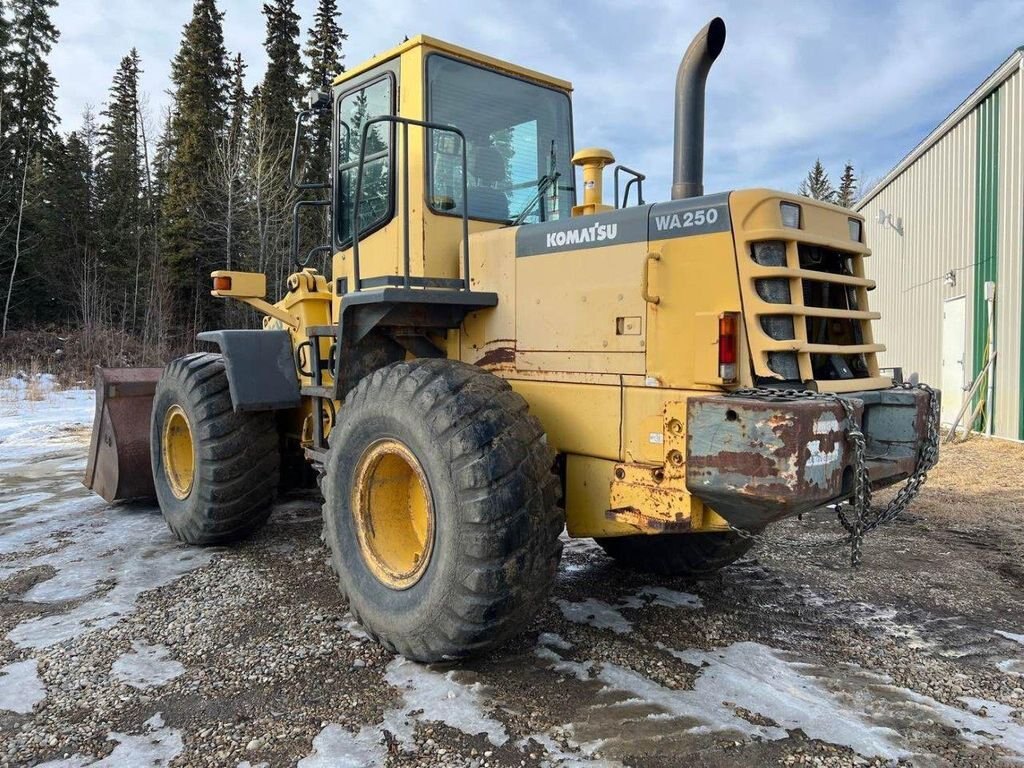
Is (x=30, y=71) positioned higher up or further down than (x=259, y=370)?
higher up

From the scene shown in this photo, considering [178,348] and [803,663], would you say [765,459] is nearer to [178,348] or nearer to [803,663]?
[803,663]

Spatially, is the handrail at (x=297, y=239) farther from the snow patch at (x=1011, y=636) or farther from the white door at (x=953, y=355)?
the white door at (x=953, y=355)

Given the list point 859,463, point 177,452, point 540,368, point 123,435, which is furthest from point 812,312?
point 123,435

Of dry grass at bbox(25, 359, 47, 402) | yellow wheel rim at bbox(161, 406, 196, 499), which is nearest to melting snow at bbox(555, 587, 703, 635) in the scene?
yellow wheel rim at bbox(161, 406, 196, 499)

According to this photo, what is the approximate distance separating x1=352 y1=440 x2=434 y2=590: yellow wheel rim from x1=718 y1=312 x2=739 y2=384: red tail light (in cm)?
150

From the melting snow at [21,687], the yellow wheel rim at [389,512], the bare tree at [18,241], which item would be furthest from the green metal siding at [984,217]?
the bare tree at [18,241]

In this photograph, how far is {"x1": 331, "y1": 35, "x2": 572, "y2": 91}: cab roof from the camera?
4.25m

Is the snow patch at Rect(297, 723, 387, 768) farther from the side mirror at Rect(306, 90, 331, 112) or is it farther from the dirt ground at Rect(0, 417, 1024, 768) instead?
the side mirror at Rect(306, 90, 331, 112)

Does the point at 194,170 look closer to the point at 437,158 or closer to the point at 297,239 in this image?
the point at 297,239

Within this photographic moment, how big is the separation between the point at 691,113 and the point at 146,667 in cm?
372

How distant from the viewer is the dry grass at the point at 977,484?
6.88 meters

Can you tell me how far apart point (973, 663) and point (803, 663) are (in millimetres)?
→ 842

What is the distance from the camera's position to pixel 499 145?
4.55 metres

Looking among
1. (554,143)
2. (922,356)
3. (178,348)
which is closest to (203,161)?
(178,348)
